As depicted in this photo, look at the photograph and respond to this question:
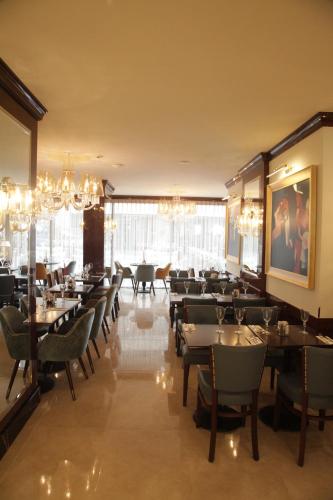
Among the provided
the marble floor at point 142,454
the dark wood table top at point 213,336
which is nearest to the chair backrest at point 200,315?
the dark wood table top at point 213,336

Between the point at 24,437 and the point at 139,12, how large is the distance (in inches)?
128

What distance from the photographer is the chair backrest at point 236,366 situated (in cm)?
275

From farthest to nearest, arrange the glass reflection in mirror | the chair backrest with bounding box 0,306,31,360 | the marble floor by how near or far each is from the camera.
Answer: the chair backrest with bounding box 0,306,31,360 → the glass reflection in mirror → the marble floor

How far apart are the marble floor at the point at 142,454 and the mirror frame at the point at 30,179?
4.3 inches

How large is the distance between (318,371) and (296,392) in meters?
0.35

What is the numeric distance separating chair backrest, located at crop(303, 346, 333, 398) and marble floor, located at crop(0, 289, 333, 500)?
0.56m

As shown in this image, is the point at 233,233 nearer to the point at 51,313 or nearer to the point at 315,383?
the point at 51,313

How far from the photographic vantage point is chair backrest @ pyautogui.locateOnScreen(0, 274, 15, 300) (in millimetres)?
4531

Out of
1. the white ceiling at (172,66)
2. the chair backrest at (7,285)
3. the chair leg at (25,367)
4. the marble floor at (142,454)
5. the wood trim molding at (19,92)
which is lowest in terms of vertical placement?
the marble floor at (142,454)

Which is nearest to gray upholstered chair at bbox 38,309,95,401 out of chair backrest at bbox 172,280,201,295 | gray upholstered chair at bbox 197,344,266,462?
gray upholstered chair at bbox 197,344,266,462

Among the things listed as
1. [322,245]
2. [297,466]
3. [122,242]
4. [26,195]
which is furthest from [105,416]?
[122,242]

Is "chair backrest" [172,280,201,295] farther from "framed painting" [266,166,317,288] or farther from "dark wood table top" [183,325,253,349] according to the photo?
"dark wood table top" [183,325,253,349]

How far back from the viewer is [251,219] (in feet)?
20.3

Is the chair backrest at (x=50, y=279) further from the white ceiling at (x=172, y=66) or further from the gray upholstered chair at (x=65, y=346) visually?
the gray upholstered chair at (x=65, y=346)
